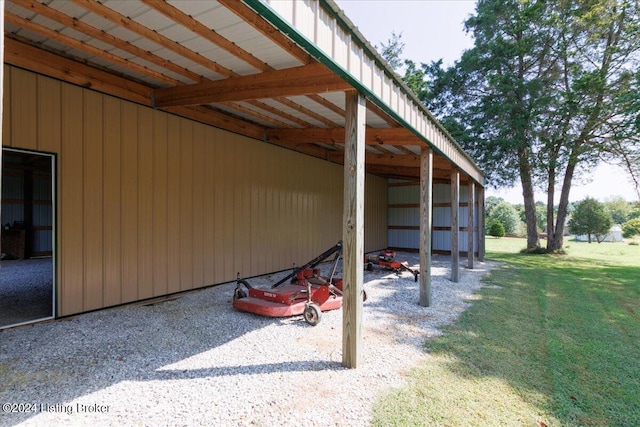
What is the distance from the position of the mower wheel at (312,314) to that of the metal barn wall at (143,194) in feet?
8.54

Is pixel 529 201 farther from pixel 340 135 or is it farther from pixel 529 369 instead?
pixel 529 369

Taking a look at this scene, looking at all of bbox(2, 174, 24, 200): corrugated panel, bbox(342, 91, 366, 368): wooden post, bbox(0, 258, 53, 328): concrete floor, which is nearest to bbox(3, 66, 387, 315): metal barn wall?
bbox(0, 258, 53, 328): concrete floor

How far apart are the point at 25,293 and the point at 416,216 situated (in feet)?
37.9

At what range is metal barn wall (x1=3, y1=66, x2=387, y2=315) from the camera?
4086mm

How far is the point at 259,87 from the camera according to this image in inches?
153

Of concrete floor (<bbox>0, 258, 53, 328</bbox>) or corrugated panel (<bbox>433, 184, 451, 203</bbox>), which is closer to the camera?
concrete floor (<bbox>0, 258, 53, 328</bbox>)

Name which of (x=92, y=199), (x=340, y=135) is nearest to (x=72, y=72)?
(x=92, y=199)

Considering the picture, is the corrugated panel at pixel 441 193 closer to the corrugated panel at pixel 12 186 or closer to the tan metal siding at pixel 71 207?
the tan metal siding at pixel 71 207

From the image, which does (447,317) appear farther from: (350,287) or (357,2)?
(357,2)

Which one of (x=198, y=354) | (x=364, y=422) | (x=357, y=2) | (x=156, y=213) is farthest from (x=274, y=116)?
(x=357, y=2)

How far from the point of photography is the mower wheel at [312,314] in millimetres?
4074

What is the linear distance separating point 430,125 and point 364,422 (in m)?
4.20

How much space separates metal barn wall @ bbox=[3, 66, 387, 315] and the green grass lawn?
4.09 meters

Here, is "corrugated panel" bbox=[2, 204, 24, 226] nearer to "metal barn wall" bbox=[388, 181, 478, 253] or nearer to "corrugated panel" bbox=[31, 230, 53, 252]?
"corrugated panel" bbox=[31, 230, 53, 252]
